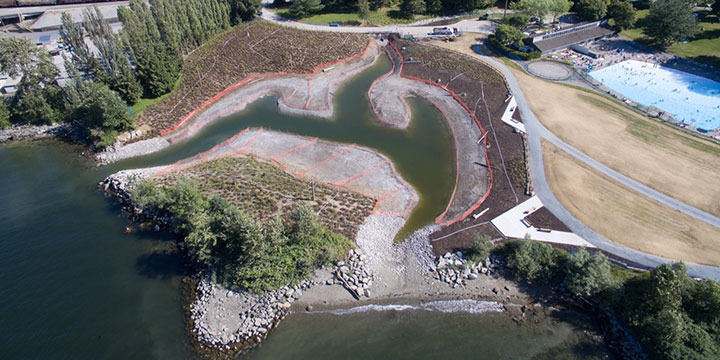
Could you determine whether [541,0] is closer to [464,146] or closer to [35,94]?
[464,146]

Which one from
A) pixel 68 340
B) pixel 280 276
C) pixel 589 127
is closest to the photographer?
pixel 68 340

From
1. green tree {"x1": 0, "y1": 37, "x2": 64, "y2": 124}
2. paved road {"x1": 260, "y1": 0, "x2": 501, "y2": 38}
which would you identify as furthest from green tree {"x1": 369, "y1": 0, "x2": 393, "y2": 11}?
green tree {"x1": 0, "y1": 37, "x2": 64, "y2": 124}

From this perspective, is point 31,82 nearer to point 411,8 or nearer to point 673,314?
point 411,8

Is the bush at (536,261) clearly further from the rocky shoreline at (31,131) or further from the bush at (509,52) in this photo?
the rocky shoreline at (31,131)

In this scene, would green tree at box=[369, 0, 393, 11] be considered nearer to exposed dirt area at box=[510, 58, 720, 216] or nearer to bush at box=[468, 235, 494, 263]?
exposed dirt area at box=[510, 58, 720, 216]

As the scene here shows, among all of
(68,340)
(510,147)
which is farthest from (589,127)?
(68,340)

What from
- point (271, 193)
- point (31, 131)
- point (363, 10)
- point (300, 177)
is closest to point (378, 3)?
point (363, 10)
